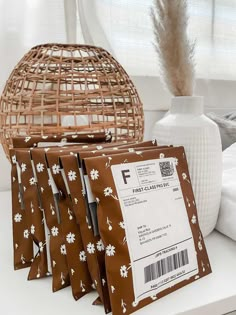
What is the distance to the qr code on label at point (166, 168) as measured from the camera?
1.46 ft

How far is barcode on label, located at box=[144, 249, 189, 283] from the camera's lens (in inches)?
15.3

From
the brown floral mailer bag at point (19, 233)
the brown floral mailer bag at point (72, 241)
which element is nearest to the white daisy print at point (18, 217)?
the brown floral mailer bag at point (19, 233)

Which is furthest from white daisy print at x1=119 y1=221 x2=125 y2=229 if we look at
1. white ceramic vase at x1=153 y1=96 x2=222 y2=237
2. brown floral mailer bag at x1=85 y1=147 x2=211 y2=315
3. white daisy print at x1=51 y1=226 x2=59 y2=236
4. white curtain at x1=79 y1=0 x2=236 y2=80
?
white curtain at x1=79 y1=0 x2=236 y2=80

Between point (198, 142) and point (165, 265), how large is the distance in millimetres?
219

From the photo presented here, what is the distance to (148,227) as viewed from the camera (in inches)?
15.8

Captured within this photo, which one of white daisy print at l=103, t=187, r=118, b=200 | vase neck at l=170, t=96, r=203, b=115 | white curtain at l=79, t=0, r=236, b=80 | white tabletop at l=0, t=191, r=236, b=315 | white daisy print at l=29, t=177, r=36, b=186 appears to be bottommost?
white tabletop at l=0, t=191, r=236, b=315

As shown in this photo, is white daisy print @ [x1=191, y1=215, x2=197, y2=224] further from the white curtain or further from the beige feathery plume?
the white curtain

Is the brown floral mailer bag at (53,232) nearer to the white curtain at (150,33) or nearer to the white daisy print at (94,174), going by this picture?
the white daisy print at (94,174)

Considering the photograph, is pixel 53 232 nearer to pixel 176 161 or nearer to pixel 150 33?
pixel 176 161

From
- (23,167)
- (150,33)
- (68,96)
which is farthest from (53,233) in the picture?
(150,33)

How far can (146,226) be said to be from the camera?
0.40 meters

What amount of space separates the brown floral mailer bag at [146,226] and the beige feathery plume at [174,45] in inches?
6.1

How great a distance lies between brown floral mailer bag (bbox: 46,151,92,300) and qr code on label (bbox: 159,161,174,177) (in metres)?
0.14

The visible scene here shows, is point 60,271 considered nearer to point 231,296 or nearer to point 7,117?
point 231,296
